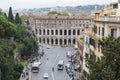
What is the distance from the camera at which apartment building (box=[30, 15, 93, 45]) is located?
161 metres

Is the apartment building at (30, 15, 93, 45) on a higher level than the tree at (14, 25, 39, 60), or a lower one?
lower

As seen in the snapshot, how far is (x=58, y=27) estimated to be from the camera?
16425cm

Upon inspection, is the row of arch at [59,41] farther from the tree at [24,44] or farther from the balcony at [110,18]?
the balcony at [110,18]

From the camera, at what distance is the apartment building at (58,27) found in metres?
161

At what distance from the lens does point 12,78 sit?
161 ft

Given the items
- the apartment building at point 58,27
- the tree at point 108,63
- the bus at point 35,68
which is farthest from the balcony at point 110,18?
the apartment building at point 58,27

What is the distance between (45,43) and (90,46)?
107515 mm

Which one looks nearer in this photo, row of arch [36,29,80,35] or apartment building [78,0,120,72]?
apartment building [78,0,120,72]

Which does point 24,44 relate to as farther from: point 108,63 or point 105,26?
point 108,63

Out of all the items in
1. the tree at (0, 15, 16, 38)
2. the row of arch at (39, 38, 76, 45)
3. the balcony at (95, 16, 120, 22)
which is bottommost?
the row of arch at (39, 38, 76, 45)

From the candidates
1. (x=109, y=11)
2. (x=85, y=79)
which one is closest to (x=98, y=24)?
(x=109, y=11)

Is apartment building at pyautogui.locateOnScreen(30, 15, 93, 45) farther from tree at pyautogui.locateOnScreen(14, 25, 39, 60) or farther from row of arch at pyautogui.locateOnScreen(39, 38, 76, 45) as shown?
tree at pyautogui.locateOnScreen(14, 25, 39, 60)

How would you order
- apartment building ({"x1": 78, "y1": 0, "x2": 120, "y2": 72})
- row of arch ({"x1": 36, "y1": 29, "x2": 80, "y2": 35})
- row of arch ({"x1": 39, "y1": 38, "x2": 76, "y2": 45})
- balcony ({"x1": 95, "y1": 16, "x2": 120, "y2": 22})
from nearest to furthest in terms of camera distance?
1. balcony ({"x1": 95, "y1": 16, "x2": 120, "y2": 22})
2. apartment building ({"x1": 78, "y1": 0, "x2": 120, "y2": 72})
3. row of arch ({"x1": 36, "y1": 29, "x2": 80, "y2": 35})
4. row of arch ({"x1": 39, "y1": 38, "x2": 76, "y2": 45})

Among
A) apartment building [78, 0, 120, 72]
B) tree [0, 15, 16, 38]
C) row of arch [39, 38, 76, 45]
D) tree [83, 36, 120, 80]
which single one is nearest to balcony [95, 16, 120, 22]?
apartment building [78, 0, 120, 72]
